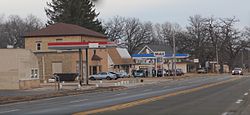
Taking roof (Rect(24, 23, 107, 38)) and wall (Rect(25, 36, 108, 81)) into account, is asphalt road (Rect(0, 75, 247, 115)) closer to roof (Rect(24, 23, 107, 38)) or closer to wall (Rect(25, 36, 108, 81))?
wall (Rect(25, 36, 108, 81))

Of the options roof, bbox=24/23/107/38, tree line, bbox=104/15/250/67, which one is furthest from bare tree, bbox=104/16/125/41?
roof, bbox=24/23/107/38

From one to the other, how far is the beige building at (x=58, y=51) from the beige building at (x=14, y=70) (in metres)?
24.2

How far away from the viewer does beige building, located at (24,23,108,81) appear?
80.1 m

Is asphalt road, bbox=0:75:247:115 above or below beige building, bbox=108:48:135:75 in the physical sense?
below

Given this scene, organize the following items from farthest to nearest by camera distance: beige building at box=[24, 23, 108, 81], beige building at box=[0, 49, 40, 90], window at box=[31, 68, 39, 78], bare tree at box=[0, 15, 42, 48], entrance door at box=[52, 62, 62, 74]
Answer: bare tree at box=[0, 15, 42, 48] → entrance door at box=[52, 62, 62, 74] → beige building at box=[24, 23, 108, 81] → window at box=[31, 68, 39, 78] → beige building at box=[0, 49, 40, 90]

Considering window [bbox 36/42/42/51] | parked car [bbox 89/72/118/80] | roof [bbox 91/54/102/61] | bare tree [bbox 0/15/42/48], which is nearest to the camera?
parked car [bbox 89/72/118/80]

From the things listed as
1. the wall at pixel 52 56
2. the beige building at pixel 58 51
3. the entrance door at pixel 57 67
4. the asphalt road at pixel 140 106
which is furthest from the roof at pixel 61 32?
the asphalt road at pixel 140 106

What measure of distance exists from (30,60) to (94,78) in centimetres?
2825

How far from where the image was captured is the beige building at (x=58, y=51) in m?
80.1

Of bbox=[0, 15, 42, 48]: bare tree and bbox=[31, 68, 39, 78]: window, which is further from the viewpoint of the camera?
bbox=[0, 15, 42, 48]: bare tree

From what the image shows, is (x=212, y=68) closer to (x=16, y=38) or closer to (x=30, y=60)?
(x=16, y=38)

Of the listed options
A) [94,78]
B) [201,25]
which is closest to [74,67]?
[94,78]

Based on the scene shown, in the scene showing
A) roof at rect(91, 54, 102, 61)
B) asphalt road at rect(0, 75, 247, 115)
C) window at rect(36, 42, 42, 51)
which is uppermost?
window at rect(36, 42, 42, 51)

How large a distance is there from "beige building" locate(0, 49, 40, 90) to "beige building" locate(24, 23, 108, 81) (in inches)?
951
